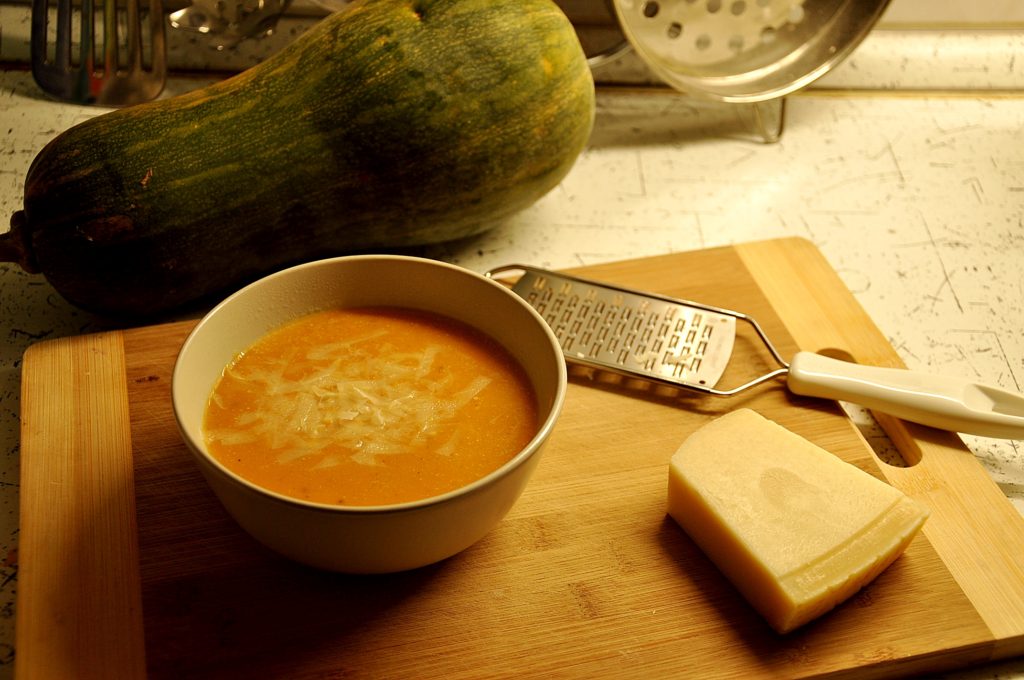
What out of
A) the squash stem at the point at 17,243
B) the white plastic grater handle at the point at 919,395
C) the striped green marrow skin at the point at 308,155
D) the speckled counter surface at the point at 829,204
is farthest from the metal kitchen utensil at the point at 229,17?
the white plastic grater handle at the point at 919,395

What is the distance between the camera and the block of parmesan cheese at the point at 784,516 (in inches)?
33.1

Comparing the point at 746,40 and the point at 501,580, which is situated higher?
the point at 746,40

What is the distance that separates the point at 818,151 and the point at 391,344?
1058 millimetres

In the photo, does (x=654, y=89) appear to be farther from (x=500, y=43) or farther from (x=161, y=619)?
(x=161, y=619)

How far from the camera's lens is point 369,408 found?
92 cm

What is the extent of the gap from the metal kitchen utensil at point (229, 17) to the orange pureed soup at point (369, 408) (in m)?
0.78

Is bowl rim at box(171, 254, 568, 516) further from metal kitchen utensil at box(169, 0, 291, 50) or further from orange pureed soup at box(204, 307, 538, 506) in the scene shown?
metal kitchen utensil at box(169, 0, 291, 50)

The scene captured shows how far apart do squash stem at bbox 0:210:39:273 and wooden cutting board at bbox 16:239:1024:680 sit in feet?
0.52

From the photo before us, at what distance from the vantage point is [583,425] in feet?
3.53

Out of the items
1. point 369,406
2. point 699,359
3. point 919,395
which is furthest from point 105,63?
point 919,395

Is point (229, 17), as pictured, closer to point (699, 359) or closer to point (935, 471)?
point (699, 359)

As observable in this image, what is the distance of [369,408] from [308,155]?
0.44 meters

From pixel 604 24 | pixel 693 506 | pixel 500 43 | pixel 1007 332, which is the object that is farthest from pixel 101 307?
pixel 1007 332

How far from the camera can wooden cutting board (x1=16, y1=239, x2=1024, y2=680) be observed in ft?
2.74
